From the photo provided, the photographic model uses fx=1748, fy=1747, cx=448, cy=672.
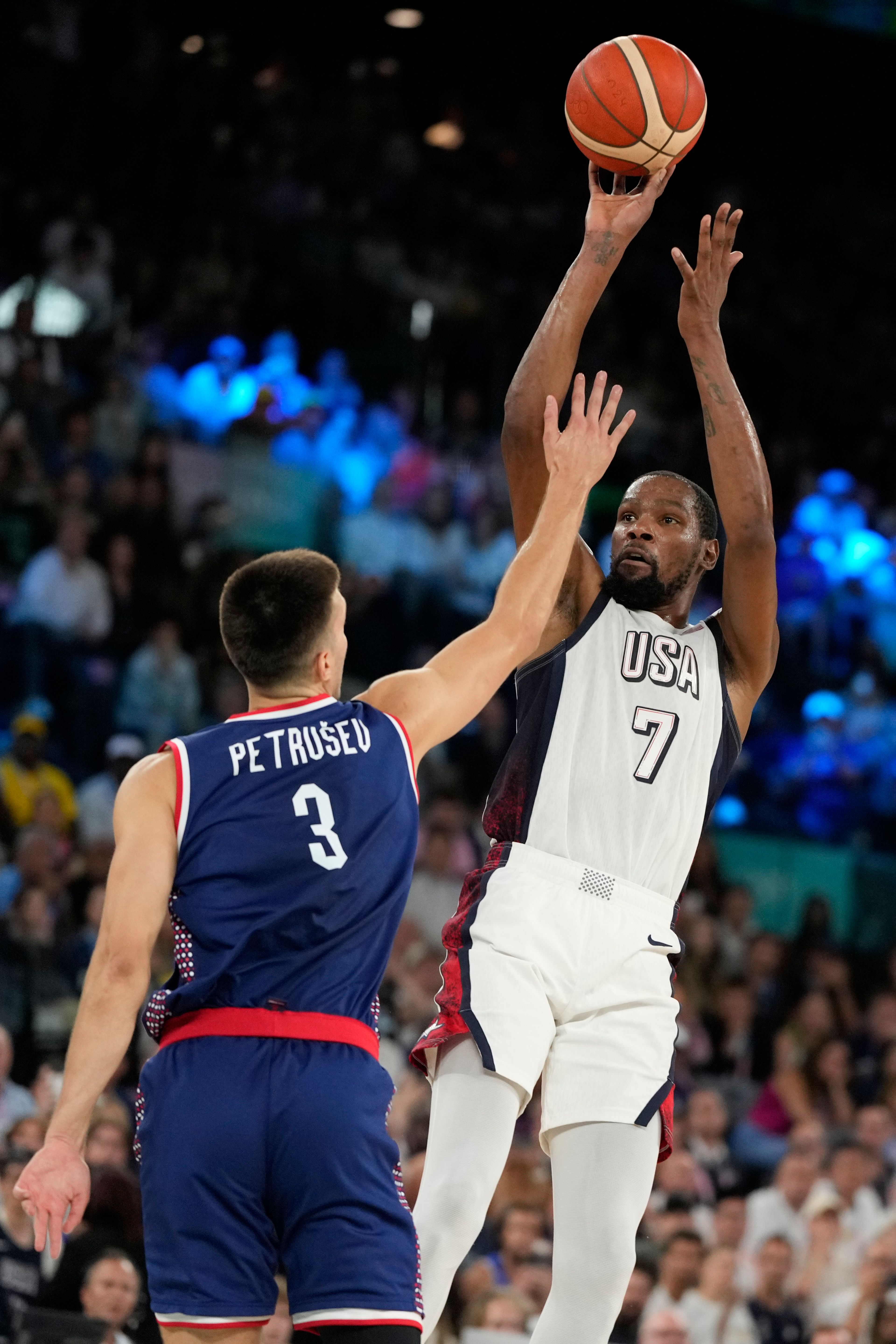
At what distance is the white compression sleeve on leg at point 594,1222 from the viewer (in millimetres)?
4480

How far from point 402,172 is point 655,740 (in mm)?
14712

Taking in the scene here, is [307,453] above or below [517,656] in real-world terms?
above

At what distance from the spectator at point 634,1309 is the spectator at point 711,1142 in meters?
2.23

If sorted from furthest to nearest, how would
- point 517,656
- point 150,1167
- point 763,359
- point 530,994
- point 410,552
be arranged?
point 763,359 < point 410,552 < point 530,994 < point 517,656 < point 150,1167

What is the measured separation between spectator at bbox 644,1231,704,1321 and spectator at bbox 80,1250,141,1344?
302 cm

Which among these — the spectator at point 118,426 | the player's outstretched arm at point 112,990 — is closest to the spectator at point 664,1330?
the player's outstretched arm at point 112,990

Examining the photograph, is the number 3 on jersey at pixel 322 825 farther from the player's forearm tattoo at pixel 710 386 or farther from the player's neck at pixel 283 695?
the player's forearm tattoo at pixel 710 386

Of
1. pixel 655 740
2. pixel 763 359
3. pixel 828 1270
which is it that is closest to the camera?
pixel 655 740

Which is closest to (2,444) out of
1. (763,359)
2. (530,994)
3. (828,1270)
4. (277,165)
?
(277,165)

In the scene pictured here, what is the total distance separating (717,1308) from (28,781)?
17.0ft

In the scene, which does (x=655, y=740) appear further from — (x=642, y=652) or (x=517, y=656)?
(x=517, y=656)

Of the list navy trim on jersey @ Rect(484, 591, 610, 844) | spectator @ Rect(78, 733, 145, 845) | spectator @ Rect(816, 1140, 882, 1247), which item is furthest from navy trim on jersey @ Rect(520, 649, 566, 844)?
spectator @ Rect(816, 1140, 882, 1247)

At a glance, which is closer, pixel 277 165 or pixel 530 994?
pixel 530 994

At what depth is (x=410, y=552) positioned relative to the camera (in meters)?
14.3
